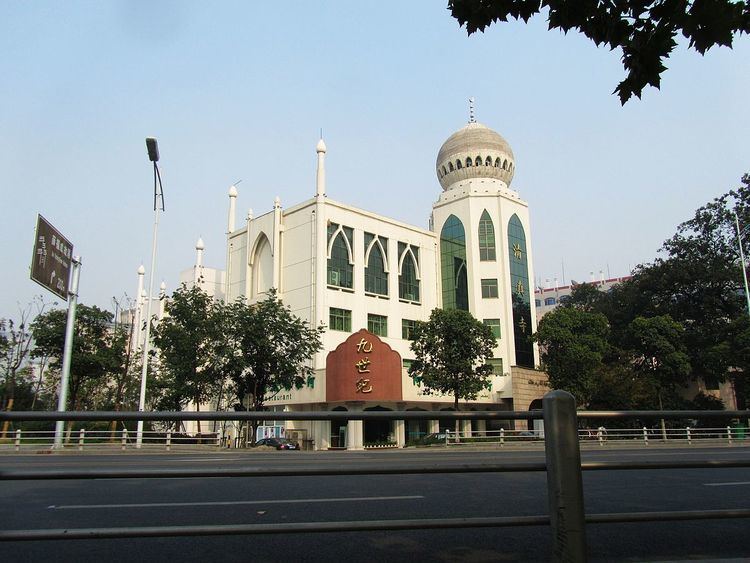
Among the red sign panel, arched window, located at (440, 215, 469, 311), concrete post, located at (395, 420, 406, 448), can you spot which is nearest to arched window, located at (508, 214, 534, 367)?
arched window, located at (440, 215, 469, 311)

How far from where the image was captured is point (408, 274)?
4388 cm

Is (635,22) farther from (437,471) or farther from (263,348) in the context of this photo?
(263,348)

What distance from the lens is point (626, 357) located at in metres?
41.6

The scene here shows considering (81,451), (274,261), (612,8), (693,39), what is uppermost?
(274,261)

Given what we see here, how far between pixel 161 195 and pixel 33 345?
67.8ft

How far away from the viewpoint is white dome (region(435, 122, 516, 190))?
157 feet

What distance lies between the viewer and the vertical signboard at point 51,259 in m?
22.7

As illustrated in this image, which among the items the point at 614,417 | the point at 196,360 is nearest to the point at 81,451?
the point at 196,360

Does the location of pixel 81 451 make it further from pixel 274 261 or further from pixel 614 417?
pixel 614 417

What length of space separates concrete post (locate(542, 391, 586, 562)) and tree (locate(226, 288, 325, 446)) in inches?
1043

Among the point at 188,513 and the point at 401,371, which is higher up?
the point at 401,371

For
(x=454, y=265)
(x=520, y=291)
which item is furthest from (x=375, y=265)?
(x=520, y=291)

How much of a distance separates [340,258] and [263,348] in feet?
38.8

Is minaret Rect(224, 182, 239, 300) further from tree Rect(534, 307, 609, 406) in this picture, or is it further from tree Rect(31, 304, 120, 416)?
tree Rect(534, 307, 609, 406)
